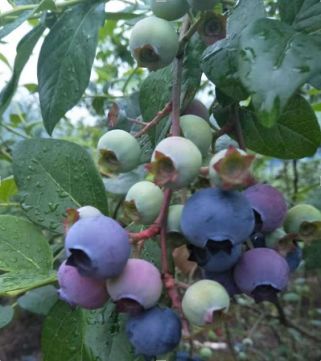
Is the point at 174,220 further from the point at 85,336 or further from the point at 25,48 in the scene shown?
the point at 25,48

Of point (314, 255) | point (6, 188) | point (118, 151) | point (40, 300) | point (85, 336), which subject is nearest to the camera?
point (118, 151)

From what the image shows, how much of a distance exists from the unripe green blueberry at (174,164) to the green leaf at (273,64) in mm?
86

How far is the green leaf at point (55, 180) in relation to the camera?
31.6 inches

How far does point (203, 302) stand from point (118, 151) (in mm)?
200

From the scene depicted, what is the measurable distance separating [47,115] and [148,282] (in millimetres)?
377

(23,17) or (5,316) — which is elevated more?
(23,17)

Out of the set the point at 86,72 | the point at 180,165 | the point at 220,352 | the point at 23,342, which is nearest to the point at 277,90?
the point at 180,165

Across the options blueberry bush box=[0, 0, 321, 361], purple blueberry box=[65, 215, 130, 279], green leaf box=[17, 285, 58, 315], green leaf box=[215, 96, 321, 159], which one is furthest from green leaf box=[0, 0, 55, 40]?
green leaf box=[17, 285, 58, 315]

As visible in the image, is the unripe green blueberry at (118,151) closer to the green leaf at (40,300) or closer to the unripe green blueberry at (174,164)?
the unripe green blueberry at (174,164)

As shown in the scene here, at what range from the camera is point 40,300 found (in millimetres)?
1449

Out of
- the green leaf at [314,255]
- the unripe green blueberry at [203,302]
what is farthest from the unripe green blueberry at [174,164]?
the green leaf at [314,255]

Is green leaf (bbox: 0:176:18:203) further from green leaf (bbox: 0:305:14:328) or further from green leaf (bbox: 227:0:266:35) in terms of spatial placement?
green leaf (bbox: 227:0:266:35)

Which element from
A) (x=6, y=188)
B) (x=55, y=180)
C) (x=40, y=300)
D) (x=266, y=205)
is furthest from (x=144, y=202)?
(x=40, y=300)

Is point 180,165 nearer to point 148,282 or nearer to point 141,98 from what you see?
point 148,282
